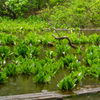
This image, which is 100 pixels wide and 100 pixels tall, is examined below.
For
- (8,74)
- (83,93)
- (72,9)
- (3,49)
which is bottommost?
(83,93)

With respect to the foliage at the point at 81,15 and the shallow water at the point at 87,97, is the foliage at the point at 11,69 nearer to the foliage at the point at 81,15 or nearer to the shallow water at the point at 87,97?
the shallow water at the point at 87,97

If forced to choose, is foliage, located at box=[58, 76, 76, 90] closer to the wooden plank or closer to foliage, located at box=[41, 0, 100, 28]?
the wooden plank

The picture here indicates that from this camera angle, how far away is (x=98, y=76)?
4086 mm

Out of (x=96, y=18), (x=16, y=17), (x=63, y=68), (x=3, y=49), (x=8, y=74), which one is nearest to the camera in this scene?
(x=8, y=74)

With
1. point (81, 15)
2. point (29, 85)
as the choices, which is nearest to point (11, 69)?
point (29, 85)

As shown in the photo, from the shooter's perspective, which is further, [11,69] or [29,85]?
[11,69]

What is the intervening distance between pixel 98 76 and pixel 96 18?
12.5 m

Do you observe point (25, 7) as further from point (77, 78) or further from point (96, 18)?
point (77, 78)

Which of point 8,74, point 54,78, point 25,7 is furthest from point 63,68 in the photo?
point 25,7

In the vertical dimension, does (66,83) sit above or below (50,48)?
below

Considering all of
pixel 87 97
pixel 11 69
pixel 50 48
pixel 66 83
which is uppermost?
pixel 50 48

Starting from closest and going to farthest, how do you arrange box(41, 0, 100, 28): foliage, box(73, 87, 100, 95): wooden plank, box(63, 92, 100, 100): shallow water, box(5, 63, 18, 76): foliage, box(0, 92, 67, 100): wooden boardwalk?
box(0, 92, 67, 100): wooden boardwalk
box(63, 92, 100, 100): shallow water
box(73, 87, 100, 95): wooden plank
box(5, 63, 18, 76): foliage
box(41, 0, 100, 28): foliage

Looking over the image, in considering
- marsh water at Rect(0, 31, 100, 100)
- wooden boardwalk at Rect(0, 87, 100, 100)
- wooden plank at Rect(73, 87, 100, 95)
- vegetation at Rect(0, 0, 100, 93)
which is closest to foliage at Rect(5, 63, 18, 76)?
vegetation at Rect(0, 0, 100, 93)

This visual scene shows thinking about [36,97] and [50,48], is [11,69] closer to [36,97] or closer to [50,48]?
[36,97]
